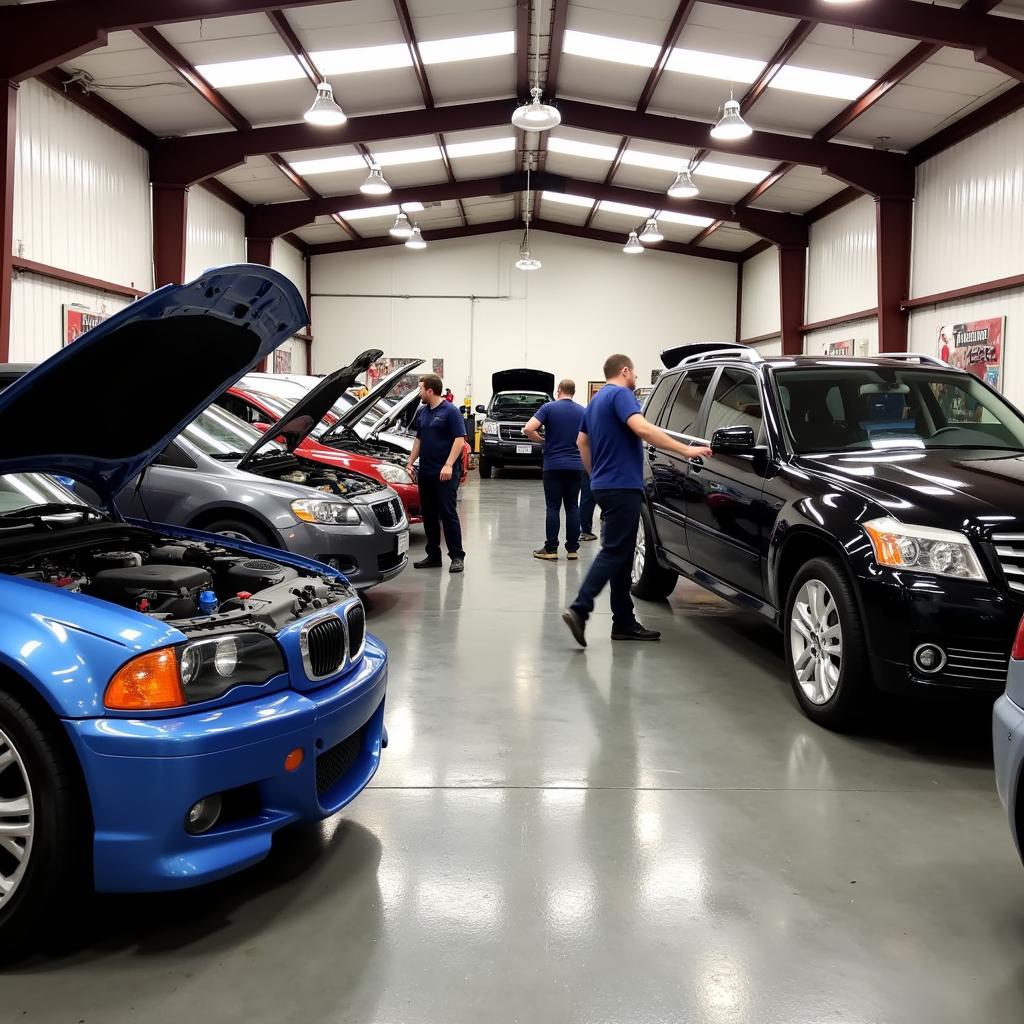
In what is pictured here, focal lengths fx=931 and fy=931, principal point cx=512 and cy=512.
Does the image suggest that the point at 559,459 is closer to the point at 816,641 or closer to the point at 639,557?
the point at 639,557

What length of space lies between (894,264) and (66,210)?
39.4ft

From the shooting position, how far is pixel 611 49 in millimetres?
12477

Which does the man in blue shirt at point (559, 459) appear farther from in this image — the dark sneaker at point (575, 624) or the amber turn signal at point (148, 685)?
the amber turn signal at point (148, 685)

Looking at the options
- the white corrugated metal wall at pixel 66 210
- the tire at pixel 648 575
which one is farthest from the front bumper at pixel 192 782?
the white corrugated metal wall at pixel 66 210

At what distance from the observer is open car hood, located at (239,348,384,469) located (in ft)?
17.1

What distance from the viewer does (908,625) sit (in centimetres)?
347

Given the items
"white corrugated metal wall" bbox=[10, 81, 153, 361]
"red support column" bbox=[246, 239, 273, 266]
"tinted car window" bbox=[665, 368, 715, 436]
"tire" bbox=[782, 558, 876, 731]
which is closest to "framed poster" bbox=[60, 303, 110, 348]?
"white corrugated metal wall" bbox=[10, 81, 153, 361]

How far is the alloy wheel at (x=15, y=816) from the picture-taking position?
214 cm

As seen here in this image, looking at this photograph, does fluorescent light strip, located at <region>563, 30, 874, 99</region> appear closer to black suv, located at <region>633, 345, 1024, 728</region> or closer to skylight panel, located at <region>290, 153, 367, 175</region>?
skylight panel, located at <region>290, 153, 367, 175</region>

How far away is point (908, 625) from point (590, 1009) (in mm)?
2023

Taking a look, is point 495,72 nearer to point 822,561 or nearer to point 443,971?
point 822,561

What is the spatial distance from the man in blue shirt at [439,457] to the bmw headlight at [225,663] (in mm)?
5196

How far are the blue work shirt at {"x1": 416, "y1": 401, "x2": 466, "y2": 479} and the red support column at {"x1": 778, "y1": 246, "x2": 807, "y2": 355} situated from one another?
13583 millimetres

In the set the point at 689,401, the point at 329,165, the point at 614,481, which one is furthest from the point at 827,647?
the point at 329,165
